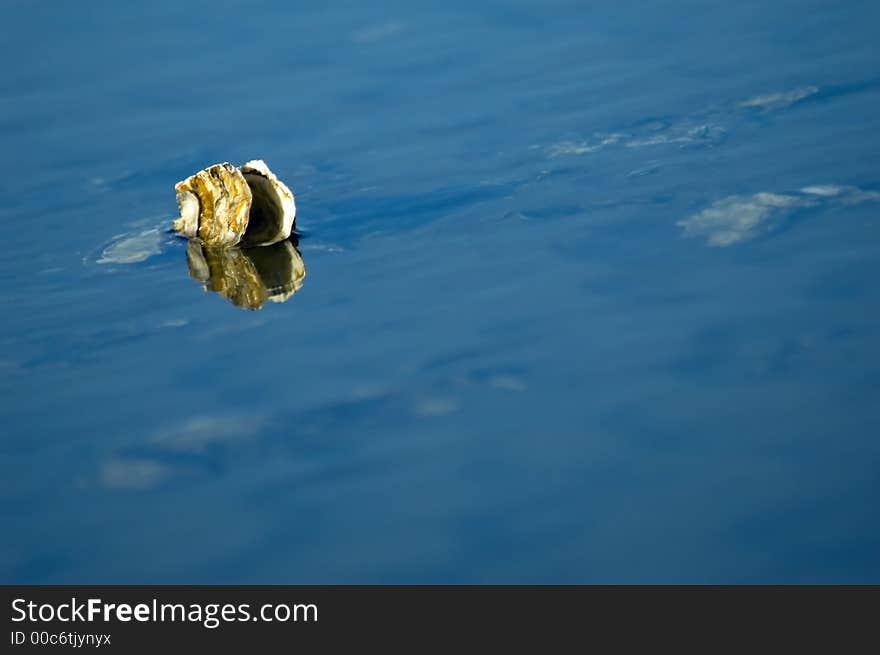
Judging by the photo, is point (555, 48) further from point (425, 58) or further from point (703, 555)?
point (703, 555)

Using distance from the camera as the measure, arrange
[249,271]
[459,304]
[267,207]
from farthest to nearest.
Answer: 1. [267,207]
2. [249,271]
3. [459,304]

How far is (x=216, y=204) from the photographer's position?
9.37m

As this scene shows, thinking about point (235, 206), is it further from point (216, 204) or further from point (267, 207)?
point (267, 207)

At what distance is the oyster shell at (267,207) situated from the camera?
30.7ft

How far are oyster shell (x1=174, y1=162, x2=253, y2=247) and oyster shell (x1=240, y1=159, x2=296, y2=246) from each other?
0.12 m

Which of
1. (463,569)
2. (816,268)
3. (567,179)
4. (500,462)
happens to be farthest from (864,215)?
(463,569)

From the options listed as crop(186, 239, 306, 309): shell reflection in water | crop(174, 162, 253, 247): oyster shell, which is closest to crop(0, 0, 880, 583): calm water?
crop(186, 239, 306, 309): shell reflection in water

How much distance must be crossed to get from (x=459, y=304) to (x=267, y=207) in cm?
171

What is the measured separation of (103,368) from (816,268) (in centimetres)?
399

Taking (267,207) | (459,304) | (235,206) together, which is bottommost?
(459,304)

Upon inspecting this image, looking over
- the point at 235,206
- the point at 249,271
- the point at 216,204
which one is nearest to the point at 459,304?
the point at 249,271

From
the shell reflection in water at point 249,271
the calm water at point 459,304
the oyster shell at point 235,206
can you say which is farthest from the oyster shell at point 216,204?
the calm water at point 459,304

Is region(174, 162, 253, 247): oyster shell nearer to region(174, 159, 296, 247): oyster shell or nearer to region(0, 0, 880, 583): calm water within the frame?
region(174, 159, 296, 247): oyster shell

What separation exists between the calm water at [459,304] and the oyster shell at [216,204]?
1.17ft
